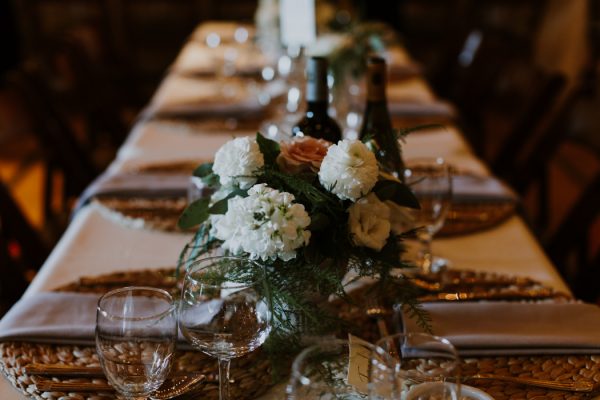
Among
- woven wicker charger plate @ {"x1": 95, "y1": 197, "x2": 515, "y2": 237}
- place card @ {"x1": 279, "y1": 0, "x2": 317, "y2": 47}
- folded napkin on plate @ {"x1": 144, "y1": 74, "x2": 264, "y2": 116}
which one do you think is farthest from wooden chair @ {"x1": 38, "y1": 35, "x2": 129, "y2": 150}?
woven wicker charger plate @ {"x1": 95, "y1": 197, "x2": 515, "y2": 237}

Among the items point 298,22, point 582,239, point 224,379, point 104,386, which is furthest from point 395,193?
point 298,22

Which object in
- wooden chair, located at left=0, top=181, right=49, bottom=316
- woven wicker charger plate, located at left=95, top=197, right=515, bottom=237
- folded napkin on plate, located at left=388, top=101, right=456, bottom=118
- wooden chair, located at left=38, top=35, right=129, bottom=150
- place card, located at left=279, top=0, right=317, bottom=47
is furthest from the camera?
wooden chair, located at left=38, top=35, right=129, bottom=150

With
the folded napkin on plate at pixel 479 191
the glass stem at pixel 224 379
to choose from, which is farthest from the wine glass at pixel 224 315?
the folded napkin on plate at pixel 479 191

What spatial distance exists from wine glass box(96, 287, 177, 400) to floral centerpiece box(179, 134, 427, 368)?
0.12 metres

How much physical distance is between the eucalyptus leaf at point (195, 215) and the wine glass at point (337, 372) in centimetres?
31

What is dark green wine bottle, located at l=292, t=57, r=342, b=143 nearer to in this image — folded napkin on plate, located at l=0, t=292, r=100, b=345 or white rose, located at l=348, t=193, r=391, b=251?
white rose, located at l=348, t=193, r=391, b=251

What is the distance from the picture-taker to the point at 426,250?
4.59 feet

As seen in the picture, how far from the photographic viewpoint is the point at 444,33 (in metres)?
5.49

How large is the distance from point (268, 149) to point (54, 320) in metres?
0.37

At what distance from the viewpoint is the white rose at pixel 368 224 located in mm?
964

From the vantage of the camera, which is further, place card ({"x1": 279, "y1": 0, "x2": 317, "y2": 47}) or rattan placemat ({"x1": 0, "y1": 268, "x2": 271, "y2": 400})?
place card ({"x1": 279, "y1": 0, "x2": 317, "y2": 47})

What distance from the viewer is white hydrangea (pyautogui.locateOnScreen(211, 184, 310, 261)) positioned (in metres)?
0.91

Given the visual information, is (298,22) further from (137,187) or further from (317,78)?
(317,78)

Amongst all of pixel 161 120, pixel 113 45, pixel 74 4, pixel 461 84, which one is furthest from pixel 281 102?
pixel 74 4
